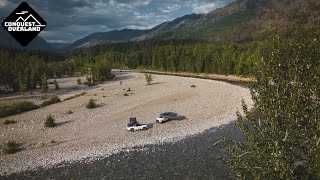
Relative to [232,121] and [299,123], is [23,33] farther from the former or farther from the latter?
[232,121]

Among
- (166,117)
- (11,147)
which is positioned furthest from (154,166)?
(11,147)

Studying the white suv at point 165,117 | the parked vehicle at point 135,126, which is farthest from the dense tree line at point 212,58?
the parked vehicle at point 135,126

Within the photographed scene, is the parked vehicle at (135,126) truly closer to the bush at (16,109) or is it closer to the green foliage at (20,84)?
the bush at (16,109)

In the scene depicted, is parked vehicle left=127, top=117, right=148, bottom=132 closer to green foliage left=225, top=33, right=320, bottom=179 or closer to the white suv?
the white suv

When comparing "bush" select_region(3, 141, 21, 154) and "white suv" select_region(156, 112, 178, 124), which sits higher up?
"white suv" select_region(156, 112, 178, 124)

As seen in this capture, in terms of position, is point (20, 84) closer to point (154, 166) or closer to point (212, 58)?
point (154, 166)

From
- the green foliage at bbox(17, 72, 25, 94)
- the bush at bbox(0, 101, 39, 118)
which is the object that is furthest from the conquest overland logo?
the green foliage at bbox(17, 72, 25, 94)
